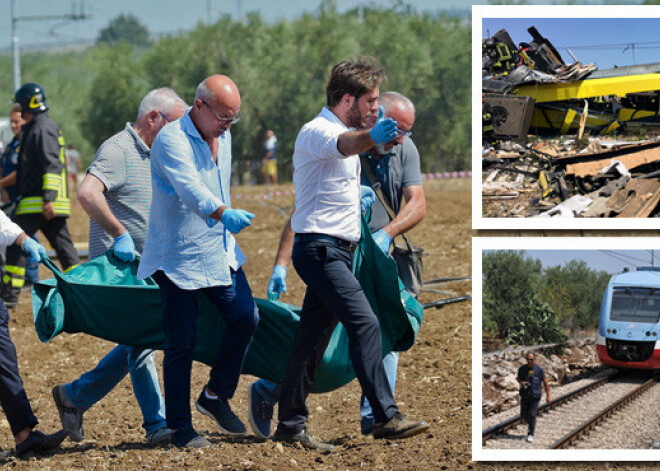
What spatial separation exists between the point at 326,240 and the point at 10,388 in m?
1.65

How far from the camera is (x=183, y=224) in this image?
450 centimetres

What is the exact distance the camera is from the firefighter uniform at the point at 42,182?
8570 millimetres

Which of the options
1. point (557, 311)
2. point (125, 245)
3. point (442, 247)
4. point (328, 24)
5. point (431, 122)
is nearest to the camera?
point (557, 311)

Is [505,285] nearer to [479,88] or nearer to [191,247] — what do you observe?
[479,88]

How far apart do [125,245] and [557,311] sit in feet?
6.96

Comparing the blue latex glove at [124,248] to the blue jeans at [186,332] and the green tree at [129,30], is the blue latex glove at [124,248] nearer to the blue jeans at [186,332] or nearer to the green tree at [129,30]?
the blue jeans at [186,332]

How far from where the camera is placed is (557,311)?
13.9 ft

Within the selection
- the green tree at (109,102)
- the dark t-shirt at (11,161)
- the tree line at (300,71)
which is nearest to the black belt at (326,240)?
the dark t-shirt at (11,161)

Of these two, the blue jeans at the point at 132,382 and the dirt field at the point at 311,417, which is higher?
the blue jeans at the point at 132,382

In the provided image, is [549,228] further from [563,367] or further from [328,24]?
[328,24]

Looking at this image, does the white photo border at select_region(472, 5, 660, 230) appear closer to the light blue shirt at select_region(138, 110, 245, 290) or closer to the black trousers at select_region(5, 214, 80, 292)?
the light blue shirt at select_region(138, 110, 245, 290)

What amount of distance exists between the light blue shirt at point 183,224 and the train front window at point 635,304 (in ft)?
5.54

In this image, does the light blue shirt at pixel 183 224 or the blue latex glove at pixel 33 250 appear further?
the blue latex glove at pixel 33 250

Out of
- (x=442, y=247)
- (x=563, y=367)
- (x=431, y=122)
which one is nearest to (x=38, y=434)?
(x=563, y=367)
